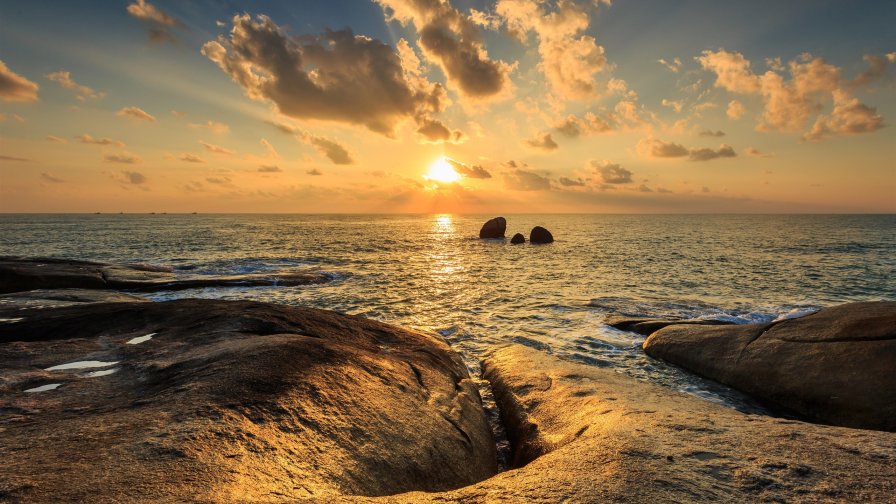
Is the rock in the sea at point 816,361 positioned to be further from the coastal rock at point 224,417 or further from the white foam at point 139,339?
the white foam at point 139,339

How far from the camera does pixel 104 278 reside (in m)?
21.8

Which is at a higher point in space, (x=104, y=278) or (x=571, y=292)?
(x=104, y=278)

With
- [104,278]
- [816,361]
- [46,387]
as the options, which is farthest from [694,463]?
[104,278]

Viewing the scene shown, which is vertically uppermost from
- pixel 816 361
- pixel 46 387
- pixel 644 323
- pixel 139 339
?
pixel 46 387

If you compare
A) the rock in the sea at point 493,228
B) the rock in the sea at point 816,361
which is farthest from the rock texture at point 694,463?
the rock in the sea at point 493,228

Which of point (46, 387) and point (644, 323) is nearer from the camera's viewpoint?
point (46, 387)

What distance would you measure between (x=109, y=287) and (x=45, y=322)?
14915mm

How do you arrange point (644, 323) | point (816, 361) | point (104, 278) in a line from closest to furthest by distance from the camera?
point (816, 361) → point (644, 323) → point (104, 278)

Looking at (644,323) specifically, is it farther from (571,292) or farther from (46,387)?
(46,387)

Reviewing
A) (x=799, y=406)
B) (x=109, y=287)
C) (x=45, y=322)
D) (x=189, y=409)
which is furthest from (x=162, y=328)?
(x=109, y=287)

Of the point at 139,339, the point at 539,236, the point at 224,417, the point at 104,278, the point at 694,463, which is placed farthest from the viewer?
the point at 539,236

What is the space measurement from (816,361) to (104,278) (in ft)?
98.2

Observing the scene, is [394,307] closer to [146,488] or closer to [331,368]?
[331,368]

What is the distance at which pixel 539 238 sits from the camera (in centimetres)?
6200
